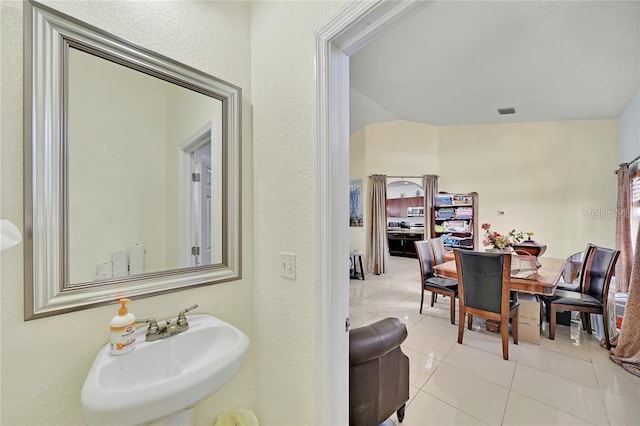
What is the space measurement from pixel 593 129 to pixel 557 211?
5.40 ft

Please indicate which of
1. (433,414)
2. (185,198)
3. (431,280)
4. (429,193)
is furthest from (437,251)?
(185,198)

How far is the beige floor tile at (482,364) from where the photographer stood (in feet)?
6.98

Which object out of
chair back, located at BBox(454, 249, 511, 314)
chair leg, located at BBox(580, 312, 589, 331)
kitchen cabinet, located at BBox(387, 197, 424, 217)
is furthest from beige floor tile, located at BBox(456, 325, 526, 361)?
kitchen cabinet, located at BBox(387, 197, 424, 217)

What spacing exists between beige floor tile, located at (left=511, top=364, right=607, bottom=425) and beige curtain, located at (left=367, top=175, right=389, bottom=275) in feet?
12.3

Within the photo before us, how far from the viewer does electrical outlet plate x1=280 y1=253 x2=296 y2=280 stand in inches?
47.8

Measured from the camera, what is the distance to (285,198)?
127 cm

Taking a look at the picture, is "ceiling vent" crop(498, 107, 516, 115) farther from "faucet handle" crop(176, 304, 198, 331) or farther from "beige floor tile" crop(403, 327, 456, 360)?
"faucet handle" crop(176, 304, 198, 331)

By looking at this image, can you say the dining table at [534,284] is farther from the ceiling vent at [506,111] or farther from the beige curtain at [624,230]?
the ceiling vent at [506,111]

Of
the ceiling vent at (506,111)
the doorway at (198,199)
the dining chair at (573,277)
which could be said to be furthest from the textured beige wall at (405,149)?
the doorway at (198,199)

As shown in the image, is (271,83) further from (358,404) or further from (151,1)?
(358,404)

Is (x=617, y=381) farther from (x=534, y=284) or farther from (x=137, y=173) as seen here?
(x=137, y=173)

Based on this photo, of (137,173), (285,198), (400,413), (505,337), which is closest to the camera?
(137,173)

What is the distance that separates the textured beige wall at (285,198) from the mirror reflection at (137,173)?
10.1 inches

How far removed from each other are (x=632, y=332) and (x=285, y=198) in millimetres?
3237
